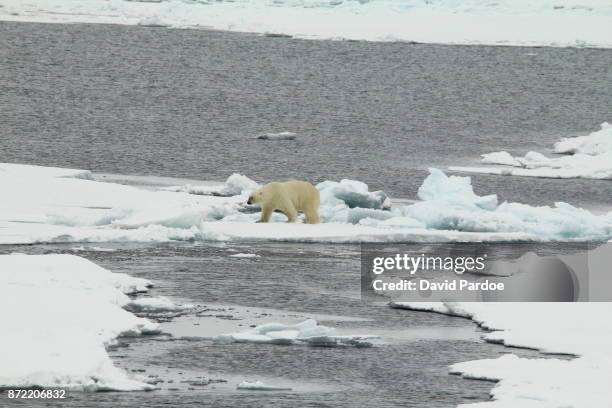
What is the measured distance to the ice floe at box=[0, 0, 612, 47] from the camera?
41812 millimetres

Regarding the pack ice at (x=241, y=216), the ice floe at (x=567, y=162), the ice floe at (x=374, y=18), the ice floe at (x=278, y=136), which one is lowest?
the pack ice at (x=241, y=216)

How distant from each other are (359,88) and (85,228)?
20.0 meters

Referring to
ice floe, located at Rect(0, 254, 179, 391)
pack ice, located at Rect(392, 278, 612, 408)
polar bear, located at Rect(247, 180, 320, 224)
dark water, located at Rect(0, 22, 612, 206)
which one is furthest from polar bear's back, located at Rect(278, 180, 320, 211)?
dark water, located at Rect(0, 22, 612, 206)

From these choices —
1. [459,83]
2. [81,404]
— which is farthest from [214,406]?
[459,83]

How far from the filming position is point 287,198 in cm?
1437

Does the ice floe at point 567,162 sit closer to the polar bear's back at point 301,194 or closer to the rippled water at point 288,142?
the rippled water at point 288,142

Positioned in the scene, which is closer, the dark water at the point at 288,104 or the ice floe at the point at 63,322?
the ice floe at the point at 63,322

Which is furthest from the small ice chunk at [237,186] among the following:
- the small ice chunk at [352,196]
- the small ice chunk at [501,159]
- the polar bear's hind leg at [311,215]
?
the small ice chunk at [501,159]

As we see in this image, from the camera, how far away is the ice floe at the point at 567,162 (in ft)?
66.6

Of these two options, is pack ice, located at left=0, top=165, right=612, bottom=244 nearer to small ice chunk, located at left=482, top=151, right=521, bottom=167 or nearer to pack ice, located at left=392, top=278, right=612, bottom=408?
pack ice, located at left=392, top=278, right=612, bottom=408

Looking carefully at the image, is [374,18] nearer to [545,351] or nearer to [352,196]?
[352,196]

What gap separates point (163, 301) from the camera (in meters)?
10.7

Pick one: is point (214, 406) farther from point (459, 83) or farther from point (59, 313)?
point (459, 83)

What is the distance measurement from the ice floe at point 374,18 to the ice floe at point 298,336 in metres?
31.2
